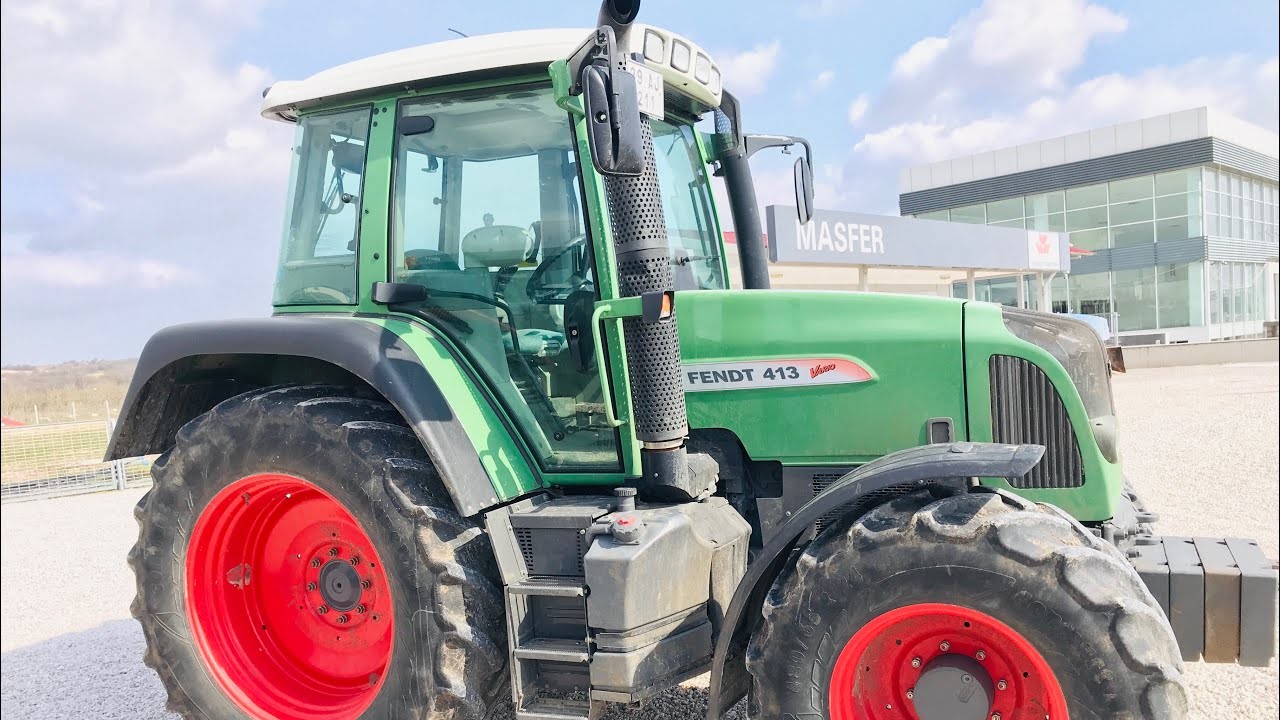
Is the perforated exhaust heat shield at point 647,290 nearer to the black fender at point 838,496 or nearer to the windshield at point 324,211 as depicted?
the black fender at point 838,496

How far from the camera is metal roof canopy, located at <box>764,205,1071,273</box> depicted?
52.1ft

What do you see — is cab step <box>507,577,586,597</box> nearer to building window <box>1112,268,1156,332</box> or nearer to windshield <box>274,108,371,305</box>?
windshield <box>274,108,371,305</box>

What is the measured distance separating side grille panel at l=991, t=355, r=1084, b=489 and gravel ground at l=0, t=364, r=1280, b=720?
158 cm

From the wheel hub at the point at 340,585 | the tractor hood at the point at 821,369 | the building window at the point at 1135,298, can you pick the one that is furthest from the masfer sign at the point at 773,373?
the building window at the point at 1135,298

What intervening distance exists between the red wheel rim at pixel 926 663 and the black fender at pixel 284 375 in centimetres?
131

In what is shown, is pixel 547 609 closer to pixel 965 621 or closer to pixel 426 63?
pixel 965 621

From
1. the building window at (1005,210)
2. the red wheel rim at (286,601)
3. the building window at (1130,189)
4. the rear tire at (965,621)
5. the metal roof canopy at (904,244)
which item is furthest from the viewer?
the building window at (1005,210)

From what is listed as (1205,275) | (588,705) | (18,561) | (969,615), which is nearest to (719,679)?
(588,705)

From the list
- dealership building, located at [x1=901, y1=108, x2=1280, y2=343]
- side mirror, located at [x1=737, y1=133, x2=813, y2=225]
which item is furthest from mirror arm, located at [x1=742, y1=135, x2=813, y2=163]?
dealership building, located at [x1=901, y1=108, x2=1280, y2=343]

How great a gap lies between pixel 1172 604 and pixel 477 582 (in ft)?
7.48

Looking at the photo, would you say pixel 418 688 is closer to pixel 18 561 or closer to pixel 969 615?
pixel 969 615

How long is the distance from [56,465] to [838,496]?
12953 mm

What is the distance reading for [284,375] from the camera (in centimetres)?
378

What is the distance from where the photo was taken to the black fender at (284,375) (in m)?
3.05
